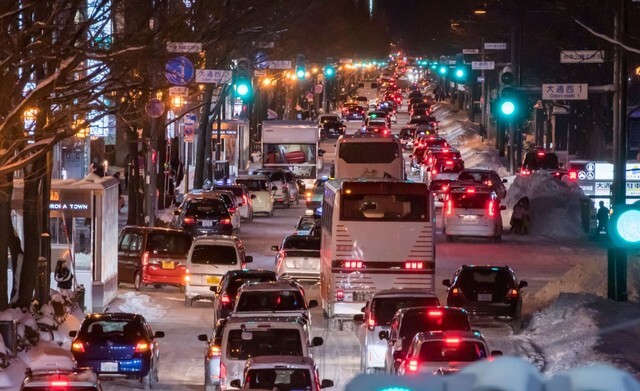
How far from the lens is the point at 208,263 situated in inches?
1200

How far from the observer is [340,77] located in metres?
166

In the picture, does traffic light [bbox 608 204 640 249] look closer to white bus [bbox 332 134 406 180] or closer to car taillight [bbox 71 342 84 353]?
car taillight [bbox 71 342 84 353]

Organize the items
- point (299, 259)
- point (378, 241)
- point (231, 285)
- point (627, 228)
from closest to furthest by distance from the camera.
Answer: point (627, 228) < point (231, 285) < point (378, 241) < point (299, 259)

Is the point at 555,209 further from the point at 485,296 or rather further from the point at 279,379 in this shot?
the point at 279,379

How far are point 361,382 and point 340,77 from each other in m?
162

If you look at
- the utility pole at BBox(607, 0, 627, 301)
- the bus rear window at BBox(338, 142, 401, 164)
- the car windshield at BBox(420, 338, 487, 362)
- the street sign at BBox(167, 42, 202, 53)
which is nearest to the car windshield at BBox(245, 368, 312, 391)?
the car windshield at BBox(420, 338, 487, 362)

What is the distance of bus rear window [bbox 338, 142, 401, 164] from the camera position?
44750 mm

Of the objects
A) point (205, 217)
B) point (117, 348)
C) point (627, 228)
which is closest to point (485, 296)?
point (117, 348)

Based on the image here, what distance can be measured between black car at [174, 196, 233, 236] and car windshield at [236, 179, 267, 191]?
11450mm

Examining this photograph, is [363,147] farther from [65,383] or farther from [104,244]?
[65,383]

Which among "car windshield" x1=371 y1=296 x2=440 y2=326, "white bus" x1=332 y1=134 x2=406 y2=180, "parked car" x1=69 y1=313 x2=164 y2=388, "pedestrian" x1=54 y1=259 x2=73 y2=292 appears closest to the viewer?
"parked car" x1=69 y1=313 x2=164 y2=388

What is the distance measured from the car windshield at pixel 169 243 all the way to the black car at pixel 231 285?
256 inches

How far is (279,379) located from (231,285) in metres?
11.0

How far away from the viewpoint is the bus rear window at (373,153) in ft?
147
